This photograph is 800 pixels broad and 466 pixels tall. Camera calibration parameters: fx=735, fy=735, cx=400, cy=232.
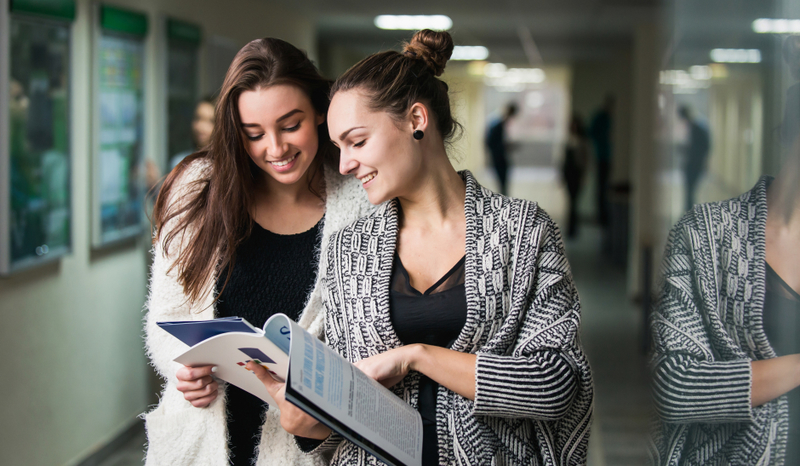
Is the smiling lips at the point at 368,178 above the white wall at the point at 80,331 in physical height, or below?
above

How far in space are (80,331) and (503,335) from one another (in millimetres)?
2958

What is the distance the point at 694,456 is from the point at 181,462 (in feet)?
3.68

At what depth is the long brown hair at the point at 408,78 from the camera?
1.45 metres

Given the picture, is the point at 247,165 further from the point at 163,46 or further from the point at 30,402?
the point at 163,46

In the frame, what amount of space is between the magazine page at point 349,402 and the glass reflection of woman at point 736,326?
48 cm

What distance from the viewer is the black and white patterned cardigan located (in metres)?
1.35

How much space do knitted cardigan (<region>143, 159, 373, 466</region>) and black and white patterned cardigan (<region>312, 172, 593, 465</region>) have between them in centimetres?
19

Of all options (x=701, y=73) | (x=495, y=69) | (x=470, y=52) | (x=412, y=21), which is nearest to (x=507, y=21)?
(x=412, y=21)

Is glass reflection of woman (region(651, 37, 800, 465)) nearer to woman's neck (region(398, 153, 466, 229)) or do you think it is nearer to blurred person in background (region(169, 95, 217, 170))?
woman's neck (region(398, 153, 466, 229))

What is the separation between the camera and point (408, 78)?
1494mm

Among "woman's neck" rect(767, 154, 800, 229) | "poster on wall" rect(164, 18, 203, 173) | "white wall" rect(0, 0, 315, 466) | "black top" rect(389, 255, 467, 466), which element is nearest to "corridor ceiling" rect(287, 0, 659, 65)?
"poster on wall" rect(164, 18, 203, 173)

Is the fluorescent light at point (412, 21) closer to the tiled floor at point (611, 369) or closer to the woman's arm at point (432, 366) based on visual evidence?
the tiled floor at point (611, 369)

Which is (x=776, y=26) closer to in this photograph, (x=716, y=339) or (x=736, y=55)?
(x=736, y=55)

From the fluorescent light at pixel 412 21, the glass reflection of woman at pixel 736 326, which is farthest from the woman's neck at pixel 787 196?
the fluorescent light at pixel 412 21
